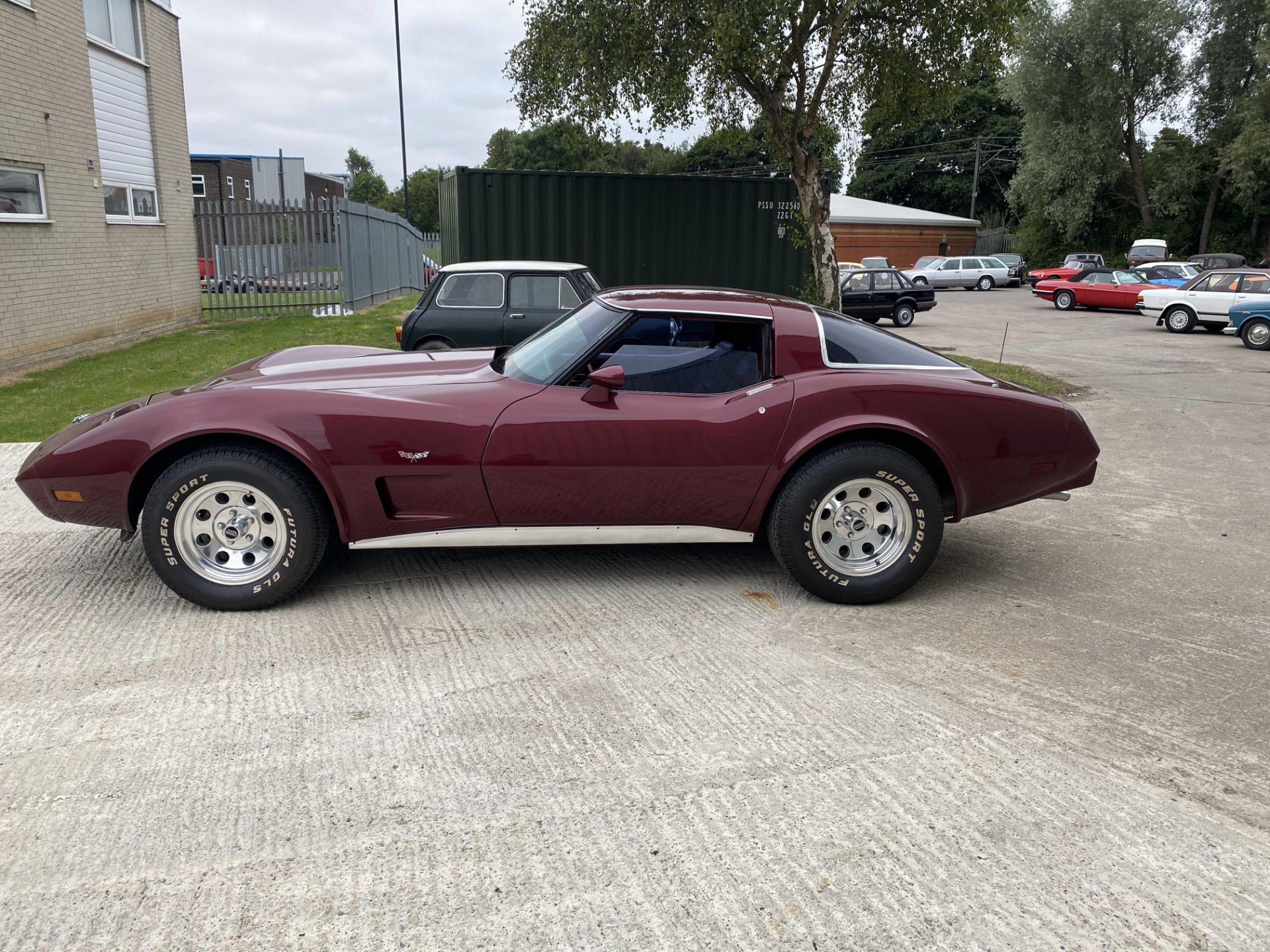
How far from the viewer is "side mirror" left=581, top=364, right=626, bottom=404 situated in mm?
4105

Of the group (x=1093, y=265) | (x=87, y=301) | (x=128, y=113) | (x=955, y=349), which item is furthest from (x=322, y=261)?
(x=1093, y=265)

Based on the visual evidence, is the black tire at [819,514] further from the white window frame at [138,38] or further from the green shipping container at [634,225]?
the white window frame at [138,38]

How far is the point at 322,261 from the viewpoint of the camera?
18.5m

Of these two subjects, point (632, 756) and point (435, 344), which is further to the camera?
point (435, 344)

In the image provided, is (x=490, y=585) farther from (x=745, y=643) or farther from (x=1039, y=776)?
(x=1039, y=776)

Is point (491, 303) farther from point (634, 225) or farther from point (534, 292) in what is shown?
point (634, 225)

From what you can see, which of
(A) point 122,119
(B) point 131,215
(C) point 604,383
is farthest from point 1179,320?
(A) point 122,119

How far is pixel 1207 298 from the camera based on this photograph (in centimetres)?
1992

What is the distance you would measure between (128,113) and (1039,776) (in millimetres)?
17175

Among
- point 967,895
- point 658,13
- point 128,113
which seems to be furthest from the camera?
point 128,113

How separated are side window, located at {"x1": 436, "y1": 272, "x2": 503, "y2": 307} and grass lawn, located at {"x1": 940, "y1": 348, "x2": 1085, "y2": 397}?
4.95 m

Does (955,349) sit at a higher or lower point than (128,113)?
lower

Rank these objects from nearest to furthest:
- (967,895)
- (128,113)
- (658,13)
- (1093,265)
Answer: (967,895) → (658,13) → (128,113) → (1093,265)

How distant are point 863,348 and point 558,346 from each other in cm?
146
